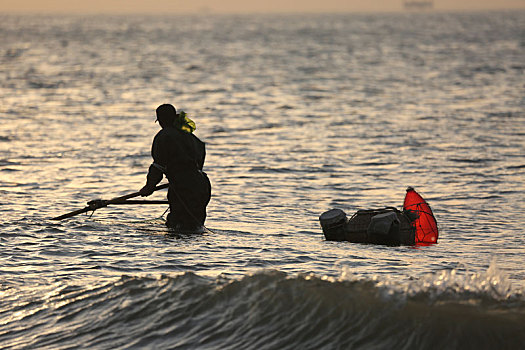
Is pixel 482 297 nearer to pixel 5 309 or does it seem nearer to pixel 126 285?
pixel 126 285

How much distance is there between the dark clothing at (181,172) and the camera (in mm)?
11445

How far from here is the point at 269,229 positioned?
41.8 feet

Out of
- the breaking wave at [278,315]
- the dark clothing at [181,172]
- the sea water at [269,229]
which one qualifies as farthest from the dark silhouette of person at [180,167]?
the breaking wave at [278,315]

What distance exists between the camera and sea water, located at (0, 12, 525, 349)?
7.96 metres

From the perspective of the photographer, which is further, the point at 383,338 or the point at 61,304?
the point at 61,304

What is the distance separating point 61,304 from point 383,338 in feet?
10.6

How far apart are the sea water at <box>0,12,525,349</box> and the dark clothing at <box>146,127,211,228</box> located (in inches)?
15.3

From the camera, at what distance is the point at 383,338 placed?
7.71m

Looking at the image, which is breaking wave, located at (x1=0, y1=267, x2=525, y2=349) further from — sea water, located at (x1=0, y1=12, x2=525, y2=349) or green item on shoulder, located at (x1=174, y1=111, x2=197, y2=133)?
green item on shoulder, located at (x1=174, y1=111, x2=197, y2=133)

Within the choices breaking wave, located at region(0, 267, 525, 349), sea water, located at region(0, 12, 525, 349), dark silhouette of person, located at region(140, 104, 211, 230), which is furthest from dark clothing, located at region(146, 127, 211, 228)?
breaking wave, located at region(0, 267, 525, 349)

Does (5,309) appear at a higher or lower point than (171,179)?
lower

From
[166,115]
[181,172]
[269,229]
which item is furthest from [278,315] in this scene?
[269,229]

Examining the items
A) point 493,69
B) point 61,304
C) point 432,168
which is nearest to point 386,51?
point 493,69

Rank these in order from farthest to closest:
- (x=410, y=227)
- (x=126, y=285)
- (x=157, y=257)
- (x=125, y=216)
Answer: (x=125, y=216) < (x=410, y=227) < (x=157, y=257) < (x=126, y=285)
